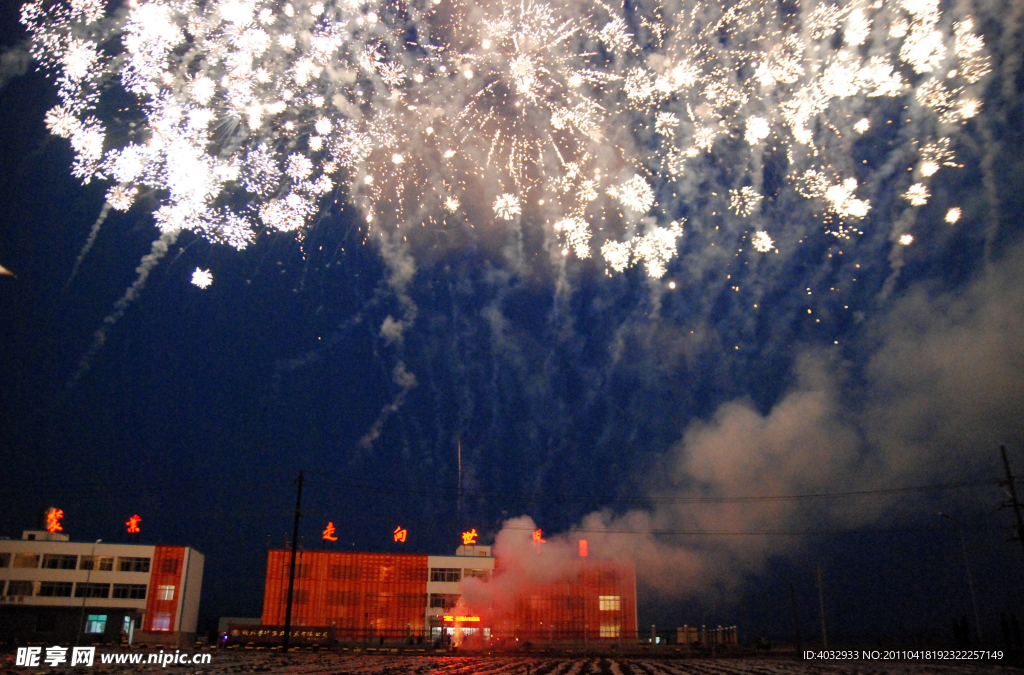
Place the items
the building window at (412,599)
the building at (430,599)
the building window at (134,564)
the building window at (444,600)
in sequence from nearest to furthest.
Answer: the building window at (134,564)
the building at (430,599)
the building window at (412,599)
the building window at (444,600)

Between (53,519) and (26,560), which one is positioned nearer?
(26,560)

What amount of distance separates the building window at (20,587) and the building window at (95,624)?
740 centimetres

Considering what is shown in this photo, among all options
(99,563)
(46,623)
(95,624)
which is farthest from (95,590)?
(46,623)

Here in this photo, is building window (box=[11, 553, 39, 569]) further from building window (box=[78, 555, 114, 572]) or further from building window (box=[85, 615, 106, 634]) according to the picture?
building window (box=[85, 615, 106, 634])

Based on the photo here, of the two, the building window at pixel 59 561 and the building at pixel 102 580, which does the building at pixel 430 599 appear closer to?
the building at pixel 102 580

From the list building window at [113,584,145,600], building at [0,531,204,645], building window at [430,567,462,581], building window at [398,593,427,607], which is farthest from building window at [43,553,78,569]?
building window at [430,567,462,581]

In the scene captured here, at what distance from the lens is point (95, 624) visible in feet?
197

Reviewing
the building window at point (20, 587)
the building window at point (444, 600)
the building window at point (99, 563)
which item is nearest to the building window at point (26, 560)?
the building window at point (20, 587)

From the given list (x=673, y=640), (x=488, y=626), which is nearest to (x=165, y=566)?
(x=488, y=626)

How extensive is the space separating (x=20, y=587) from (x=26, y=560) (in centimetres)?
224

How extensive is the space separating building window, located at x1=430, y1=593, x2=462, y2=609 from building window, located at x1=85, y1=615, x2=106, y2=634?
2793 cm

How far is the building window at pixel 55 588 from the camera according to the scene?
207 feet

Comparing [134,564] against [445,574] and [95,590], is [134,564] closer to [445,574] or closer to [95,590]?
[95,590]

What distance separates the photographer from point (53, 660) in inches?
1072
